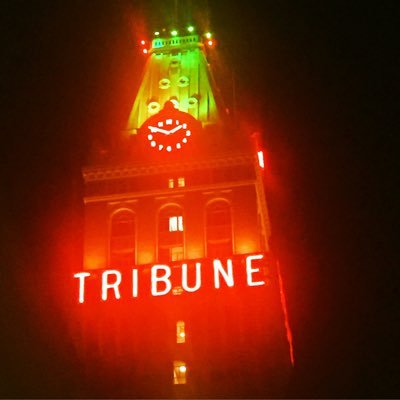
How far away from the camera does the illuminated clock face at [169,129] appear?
6425 cm

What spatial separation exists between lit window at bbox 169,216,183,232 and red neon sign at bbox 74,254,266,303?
13.8 ft

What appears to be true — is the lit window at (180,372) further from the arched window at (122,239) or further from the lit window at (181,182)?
the lit window at (181,182)

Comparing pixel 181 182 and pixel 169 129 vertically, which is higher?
pixel 169 129

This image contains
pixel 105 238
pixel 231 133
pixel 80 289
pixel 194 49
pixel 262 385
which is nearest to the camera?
pixel 262 385

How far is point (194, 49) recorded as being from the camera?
238ft

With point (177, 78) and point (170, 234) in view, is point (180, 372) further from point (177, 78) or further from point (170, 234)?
point (177, 78)

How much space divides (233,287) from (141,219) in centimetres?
882

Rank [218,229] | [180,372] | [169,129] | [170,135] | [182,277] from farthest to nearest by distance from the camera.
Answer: [169,129]
[170,135]
[218,229]
[182,277]
[180,372]

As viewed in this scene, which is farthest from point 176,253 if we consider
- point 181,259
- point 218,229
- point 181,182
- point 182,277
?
point 181,182

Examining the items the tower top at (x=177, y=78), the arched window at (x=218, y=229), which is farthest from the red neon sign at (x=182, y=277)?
the tower top at (x=177, y=78)

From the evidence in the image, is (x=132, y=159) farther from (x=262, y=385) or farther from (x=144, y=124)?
(x=262, y=385)

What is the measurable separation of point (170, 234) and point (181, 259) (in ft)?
7.26

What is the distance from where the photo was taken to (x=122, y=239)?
61250mm

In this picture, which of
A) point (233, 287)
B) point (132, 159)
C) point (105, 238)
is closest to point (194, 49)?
Answer: point (132, 159)
